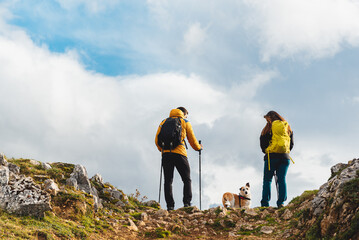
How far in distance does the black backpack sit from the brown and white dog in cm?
414

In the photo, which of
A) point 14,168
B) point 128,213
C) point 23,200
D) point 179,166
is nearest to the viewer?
point 23,200

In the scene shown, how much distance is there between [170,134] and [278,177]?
174 inches

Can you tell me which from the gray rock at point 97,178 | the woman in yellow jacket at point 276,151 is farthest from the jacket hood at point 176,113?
the gray rock at point 97,178

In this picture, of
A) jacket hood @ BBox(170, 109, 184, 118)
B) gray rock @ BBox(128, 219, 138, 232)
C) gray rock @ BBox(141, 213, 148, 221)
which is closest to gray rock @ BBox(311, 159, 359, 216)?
gray rock @ BBox(128, 219, 138, 232)

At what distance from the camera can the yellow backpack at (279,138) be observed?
14.0 metres

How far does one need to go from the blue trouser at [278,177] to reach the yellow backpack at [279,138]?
396 mm

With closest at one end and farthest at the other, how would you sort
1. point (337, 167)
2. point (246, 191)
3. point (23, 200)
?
point (23, 200), point (337, 167), point (246, 191)

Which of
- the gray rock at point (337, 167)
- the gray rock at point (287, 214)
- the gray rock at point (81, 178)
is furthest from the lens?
the gray rock at point (81, 178)

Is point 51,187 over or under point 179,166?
under

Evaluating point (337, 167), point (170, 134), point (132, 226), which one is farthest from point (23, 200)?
point (337, 167)

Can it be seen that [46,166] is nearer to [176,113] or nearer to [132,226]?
[132,226]

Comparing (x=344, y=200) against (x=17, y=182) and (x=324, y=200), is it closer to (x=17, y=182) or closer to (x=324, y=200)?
(x=324, y=200)

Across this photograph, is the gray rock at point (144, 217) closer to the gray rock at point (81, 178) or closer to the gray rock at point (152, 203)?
the gray rock at point (81, 178)

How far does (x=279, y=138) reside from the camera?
14016mm
